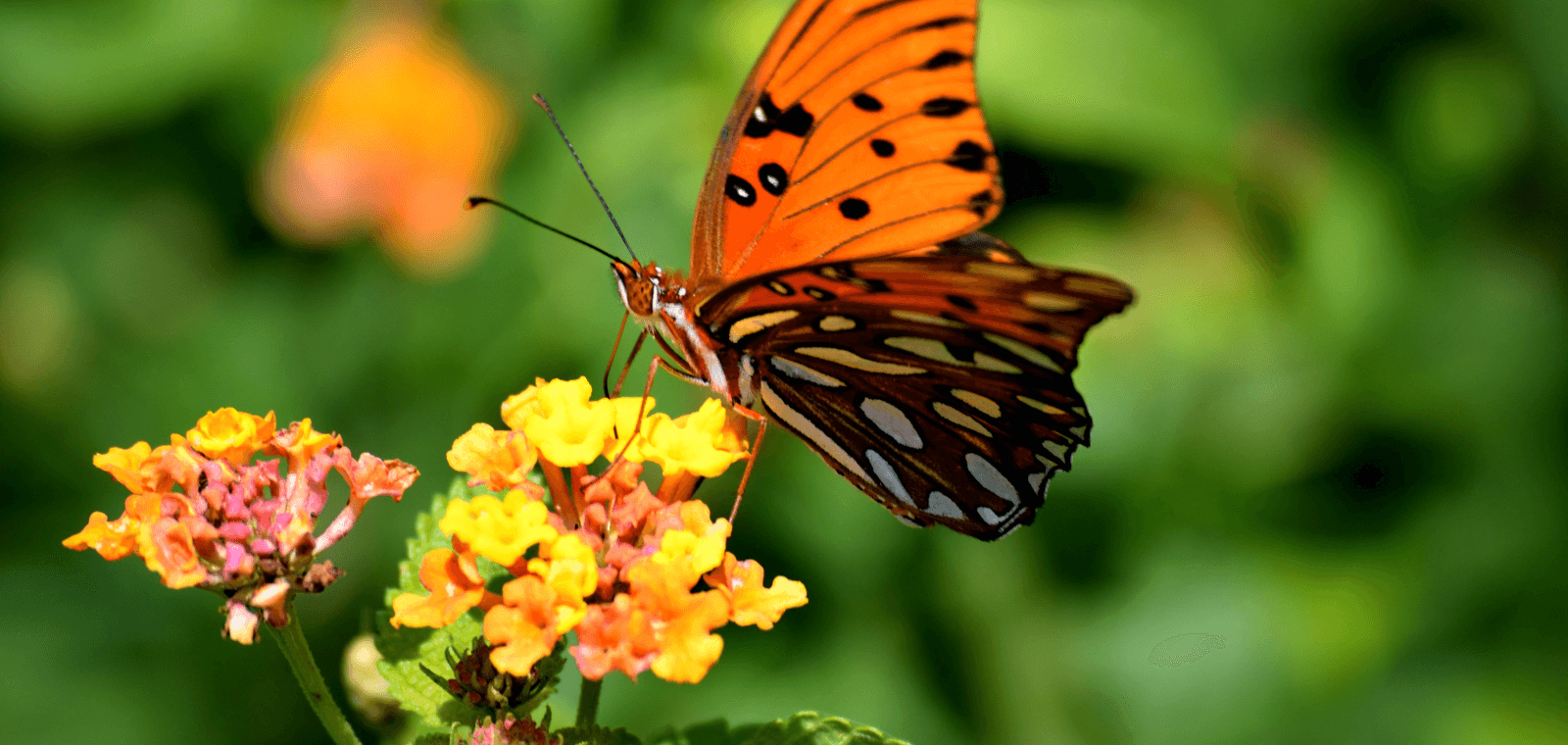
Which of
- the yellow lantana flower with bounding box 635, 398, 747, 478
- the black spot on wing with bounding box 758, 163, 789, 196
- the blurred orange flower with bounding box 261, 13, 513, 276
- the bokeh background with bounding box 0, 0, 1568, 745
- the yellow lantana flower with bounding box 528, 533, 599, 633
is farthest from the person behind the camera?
the blurred orange flower with bounding box 261, 13, 513, 276

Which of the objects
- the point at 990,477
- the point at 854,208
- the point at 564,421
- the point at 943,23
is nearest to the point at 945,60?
the point at 943,23

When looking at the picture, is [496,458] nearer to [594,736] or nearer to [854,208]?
[594,736]

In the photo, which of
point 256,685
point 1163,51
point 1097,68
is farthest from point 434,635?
point 1163,51

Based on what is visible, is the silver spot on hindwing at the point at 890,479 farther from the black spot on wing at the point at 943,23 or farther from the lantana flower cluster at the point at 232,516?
the lantana flower cluster at the point at 232,516

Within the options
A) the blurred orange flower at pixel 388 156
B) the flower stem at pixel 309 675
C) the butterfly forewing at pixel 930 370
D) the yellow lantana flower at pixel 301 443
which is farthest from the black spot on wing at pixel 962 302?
the blurred orange flower at pixel 388 156

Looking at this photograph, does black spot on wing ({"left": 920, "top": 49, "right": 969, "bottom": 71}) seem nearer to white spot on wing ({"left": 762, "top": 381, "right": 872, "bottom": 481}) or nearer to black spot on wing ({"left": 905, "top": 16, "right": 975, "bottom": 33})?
black spot on wing ({"left": 905, "top": 16, "right": 975, "bottom": 33})

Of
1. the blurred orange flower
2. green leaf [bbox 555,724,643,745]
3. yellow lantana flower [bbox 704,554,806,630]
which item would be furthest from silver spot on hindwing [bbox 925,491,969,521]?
the blurred orange flower
